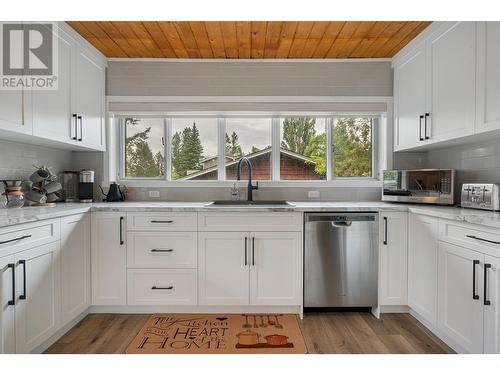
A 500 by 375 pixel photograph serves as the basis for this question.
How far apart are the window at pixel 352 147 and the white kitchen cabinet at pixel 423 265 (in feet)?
3.03

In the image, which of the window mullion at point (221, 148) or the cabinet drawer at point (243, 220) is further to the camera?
the window mullion at point (221, 148)

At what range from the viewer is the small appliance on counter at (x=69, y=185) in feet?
9.59

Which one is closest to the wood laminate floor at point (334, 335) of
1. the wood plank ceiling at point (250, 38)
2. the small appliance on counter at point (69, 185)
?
the small appliance on counter at point (69, 185)

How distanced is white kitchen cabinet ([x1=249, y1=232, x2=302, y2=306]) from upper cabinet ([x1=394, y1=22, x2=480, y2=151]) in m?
1.37

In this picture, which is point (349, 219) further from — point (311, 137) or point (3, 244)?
point (3, 244)

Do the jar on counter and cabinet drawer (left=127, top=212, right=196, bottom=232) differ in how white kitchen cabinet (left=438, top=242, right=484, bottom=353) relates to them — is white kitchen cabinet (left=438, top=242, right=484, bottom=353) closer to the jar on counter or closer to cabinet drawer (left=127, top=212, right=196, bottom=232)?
cabinet drawer (left=127, top=212, right=196, bottom=232)

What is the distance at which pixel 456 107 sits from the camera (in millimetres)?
2174

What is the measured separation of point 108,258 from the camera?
2.53 meters

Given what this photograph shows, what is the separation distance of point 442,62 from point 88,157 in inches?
130

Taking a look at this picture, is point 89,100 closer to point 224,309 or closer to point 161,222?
point 161,222

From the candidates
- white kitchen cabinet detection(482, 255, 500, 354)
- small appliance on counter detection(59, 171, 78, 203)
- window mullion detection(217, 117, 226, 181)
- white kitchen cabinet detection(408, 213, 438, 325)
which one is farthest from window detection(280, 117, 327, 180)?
small appliance on counter detection(59, 171, 78, 203)

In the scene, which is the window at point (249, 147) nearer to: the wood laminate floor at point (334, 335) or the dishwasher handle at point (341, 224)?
the dishwasher handle at point (341, 224)

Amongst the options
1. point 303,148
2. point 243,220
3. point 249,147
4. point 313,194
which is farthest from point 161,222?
point 303,148

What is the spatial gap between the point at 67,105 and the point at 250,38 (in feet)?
5.37
